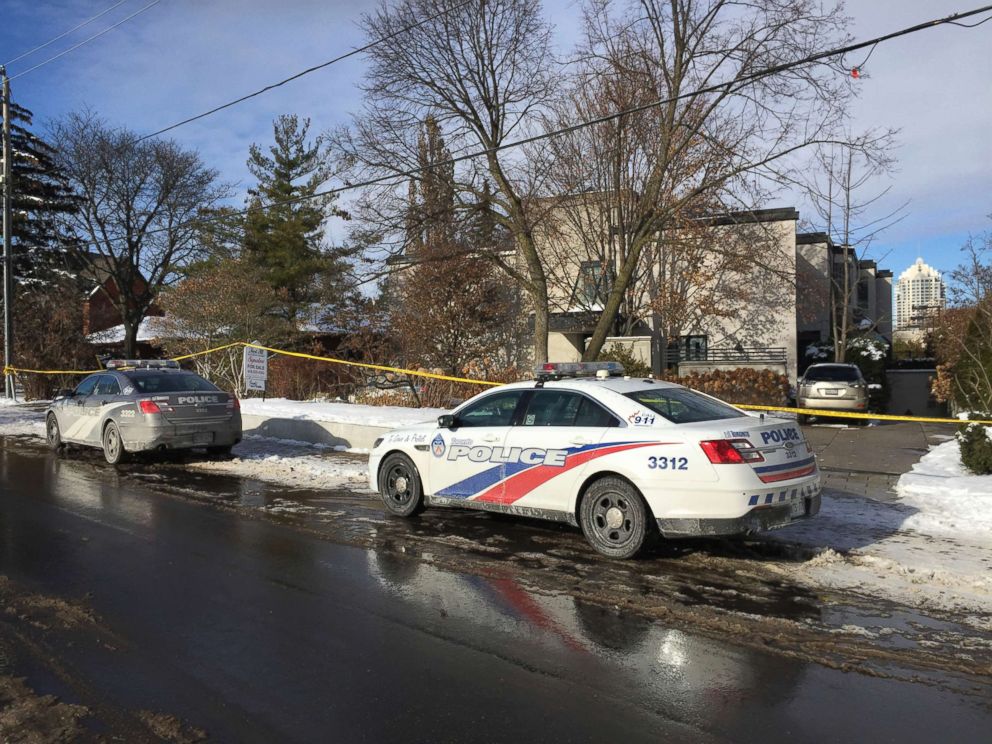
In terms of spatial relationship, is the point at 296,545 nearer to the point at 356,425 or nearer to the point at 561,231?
the point at 356,425

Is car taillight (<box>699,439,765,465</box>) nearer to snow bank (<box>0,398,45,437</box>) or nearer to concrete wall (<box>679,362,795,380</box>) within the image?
snow bank (<box>0,398,45,437</box>)

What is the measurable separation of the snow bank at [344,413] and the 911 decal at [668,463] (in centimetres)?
824

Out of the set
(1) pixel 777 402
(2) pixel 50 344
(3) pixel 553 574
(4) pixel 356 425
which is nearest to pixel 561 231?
(1) pixel 777 402

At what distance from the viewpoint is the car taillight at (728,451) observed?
251 inches

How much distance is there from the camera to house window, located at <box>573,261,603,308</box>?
2581cm

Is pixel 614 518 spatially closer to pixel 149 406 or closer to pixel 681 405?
pixel 681 405

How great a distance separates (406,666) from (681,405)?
3648 millimetres

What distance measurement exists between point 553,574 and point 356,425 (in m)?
8.83

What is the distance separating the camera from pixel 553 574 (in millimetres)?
6586

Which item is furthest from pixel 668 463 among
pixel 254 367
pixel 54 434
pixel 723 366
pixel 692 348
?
pixel 692 348

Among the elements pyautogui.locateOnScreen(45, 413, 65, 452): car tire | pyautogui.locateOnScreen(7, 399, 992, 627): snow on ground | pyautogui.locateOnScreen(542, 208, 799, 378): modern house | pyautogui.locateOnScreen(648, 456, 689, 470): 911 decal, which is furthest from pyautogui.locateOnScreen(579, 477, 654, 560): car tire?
pyautogui.locateOnScreen(542, 208, 799, 378): modern house

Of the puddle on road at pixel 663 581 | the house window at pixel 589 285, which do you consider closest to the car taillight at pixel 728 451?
the puddle on road at pixel 663 581

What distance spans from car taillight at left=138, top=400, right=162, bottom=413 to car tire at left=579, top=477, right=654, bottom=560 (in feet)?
25.9

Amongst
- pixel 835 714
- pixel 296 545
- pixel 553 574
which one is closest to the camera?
pixel 835 714
